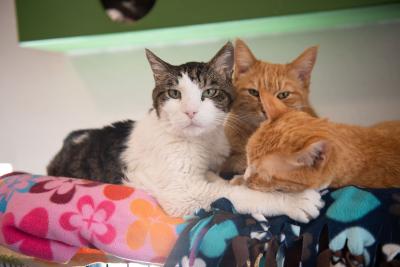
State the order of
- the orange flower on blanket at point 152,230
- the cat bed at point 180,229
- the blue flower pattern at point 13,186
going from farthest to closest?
the blue flower pattern at point 13,186 → the orange flower on blanket at point 152,230 → the cat bed at point 180,229

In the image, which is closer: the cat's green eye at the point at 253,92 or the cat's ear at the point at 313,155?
the cat's ear at the point at 313,155

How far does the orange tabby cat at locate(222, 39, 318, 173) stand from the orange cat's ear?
37mm

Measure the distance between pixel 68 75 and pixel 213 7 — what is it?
17.9 inches

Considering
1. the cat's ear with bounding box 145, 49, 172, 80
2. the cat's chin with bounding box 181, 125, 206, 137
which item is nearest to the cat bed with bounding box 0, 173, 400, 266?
the cat's chin with bounding box 181, 125, 206, 137

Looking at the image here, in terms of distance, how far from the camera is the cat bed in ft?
1.77

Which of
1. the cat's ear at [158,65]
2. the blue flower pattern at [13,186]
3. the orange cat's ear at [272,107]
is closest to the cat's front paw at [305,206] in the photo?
the orange cat's ear at [272,107]

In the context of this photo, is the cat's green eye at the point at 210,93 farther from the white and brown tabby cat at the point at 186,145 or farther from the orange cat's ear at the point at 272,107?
the orange cat's ear at the point at 272,107

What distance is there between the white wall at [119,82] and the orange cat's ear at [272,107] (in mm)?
111

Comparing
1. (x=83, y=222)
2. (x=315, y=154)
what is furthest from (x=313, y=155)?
(x=83, y=222)

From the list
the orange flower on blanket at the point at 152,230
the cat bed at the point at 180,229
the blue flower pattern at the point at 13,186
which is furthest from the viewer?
the blue flower pattern at the point at 13,186

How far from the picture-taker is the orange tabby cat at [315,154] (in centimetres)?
60

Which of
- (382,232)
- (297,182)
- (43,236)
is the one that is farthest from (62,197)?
(382,232)

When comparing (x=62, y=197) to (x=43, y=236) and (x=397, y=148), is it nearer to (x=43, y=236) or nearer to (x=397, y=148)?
(x=43, y=236)

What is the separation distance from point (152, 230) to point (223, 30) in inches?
18.1
